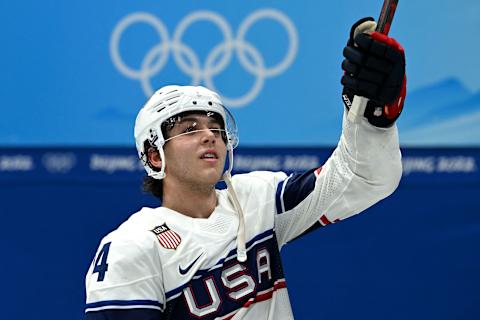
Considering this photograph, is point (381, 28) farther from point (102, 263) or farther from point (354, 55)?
point (102, 263)

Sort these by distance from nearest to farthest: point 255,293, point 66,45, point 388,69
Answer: point 388,69 → point 255,293 → point 66,45

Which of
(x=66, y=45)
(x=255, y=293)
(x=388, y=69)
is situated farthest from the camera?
(x=66, y=45)

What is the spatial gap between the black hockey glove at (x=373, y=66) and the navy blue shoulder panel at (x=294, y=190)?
1.70 ft

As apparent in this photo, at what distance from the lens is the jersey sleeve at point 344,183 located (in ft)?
9.91

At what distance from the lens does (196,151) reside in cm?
327

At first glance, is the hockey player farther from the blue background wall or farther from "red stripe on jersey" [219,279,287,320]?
the blue background wall

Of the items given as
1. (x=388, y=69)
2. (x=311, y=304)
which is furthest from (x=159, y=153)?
(x=311, y=304)

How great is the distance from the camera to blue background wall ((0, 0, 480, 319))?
4914 mm

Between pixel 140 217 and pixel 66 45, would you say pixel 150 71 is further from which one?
pixel 140 217

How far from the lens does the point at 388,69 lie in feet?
8.99

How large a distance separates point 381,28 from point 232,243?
0.87 m

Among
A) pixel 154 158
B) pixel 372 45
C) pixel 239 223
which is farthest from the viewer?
pixel 154 158

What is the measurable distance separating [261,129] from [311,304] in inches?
34.1

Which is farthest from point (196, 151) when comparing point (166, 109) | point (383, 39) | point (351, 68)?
point (383, 39)
